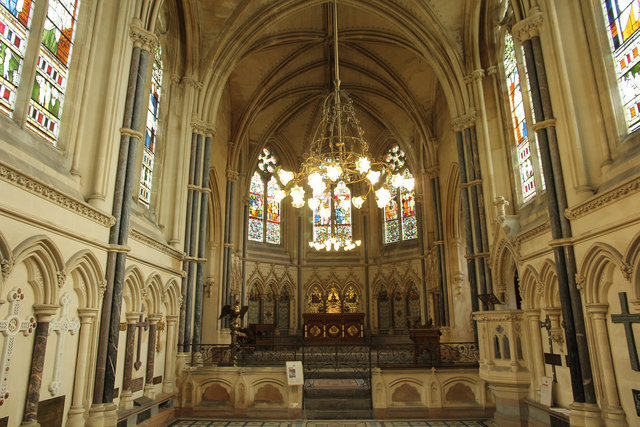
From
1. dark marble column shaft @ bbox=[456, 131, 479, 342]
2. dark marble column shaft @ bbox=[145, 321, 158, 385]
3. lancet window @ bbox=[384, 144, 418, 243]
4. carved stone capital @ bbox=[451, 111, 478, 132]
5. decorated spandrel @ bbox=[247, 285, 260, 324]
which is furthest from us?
lancet window @ bbox=[384, 144, 418, 243]

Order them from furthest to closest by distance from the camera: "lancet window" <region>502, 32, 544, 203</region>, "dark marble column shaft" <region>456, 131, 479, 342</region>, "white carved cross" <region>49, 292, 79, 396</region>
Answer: "dark marble column shaft" <region>456, 131, 479, 342</region> → "lancet window" <region>502, 32, 544, 203</region> → "white carved cross" <region>49, 292, 79, 396</region>

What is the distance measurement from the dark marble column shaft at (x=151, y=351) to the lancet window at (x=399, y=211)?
14312 mm

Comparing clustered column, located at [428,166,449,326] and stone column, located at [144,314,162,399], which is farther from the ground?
clustered column, located at [428,166,449,326]

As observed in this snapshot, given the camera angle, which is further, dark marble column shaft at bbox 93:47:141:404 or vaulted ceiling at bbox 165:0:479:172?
vaulted ceiling at bbox 165:0:479:172

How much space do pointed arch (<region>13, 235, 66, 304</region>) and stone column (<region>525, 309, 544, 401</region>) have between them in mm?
8547

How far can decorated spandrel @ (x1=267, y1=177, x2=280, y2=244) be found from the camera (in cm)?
2315

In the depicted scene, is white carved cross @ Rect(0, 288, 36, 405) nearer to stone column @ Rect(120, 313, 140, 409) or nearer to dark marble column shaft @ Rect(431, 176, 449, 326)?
stone column @ Rect(120, 313, 140, 409)

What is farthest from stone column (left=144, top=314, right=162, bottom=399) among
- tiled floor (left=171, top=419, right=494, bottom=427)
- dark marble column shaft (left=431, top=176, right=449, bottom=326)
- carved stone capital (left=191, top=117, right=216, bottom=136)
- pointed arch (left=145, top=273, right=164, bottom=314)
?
dark marble column shaft (left=431, top=176, right=449, bottom=326)

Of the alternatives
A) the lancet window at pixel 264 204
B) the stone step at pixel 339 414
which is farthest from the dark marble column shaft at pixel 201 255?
the lancet window at pixel 264 204

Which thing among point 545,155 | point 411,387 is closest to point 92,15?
point 545,155

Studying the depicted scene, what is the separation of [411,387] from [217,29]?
37.8ft

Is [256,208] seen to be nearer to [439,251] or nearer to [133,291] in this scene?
[439,251]

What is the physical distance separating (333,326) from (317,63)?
1077cm

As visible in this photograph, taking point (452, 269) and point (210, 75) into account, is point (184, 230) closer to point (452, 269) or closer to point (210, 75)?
point (210, 75)
